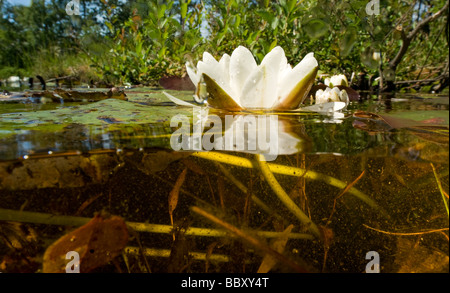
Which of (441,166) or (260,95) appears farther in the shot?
(260,95)

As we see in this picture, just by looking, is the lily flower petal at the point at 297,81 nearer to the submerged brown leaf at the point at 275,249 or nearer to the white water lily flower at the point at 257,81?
the white water lily flower at the point at 257,81

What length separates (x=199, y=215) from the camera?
0.53 meters

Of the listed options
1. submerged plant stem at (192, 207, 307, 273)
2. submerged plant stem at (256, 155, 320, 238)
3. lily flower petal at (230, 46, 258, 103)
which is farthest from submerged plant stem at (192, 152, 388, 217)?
lily flower petal at (230, 46, 258, 103)

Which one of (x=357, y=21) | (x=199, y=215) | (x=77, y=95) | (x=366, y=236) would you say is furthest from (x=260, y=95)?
(x=77, y=95)

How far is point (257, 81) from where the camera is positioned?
67 cm

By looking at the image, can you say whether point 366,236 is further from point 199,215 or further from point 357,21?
point 357,21

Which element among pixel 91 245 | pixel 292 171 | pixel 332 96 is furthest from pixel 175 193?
pixel 332 96

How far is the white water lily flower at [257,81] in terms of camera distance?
0.67m

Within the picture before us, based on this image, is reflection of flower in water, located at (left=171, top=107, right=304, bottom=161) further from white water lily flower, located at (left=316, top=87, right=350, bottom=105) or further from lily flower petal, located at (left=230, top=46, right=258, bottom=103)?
white water lily flower, located at (left=316, top=87, right=350, bottom=105)

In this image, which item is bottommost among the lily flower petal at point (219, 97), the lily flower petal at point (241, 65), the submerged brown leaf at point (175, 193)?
the submerged brown leaf at point (175, 193)

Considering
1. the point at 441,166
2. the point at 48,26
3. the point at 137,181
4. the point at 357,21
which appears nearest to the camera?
the point at 441,166

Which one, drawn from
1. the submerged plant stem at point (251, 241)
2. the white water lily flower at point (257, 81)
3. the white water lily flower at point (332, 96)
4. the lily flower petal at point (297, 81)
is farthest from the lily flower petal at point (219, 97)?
the white water lily flower at point (332, 96)

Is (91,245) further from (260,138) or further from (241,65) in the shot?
(241,65)
